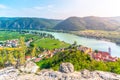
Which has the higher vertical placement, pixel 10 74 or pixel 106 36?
pixel 10 74

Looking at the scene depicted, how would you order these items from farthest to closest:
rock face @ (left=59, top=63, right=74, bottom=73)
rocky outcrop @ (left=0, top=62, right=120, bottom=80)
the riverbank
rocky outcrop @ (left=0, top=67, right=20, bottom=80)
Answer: the riverbank → rock face @ (left=59, top=63, right=74, bottom=73) → rocky outcrop @ (left=0, top=67, right=20, bottom=80) → rocky outcrop @ (left=0, top=62, right=120, bottom=80)

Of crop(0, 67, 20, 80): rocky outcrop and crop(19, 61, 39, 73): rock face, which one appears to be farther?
Answer: crop(19, 61, 39, 73): rock face

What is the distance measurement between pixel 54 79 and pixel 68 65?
1.29 metres

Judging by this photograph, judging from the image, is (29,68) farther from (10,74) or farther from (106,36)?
(106,36)

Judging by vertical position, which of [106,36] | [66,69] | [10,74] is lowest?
[106,36]

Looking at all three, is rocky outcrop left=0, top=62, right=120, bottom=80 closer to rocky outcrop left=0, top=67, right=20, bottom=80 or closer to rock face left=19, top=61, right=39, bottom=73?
rocky outcrop left=0, top=67, right=20, bottom=80

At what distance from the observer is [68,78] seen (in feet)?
30.7

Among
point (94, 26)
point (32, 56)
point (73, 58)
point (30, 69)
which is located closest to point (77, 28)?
point (94, 26)

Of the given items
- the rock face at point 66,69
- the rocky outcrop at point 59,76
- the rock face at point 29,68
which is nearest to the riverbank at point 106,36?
the rock face at point 29,68

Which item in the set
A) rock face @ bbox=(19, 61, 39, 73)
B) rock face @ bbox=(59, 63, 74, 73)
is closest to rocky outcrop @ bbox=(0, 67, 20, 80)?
rock face @ bbox=(19, 61, 39, 73)

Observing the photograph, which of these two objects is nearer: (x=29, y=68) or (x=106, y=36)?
(x=29, y=68)

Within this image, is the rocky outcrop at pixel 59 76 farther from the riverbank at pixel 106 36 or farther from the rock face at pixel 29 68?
the riverbank at pixel 106 36

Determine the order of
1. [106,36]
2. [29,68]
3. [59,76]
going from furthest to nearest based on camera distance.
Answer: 1. [106,36]
2. [29,68]
3. [59,76]

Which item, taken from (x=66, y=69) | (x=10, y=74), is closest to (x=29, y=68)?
(x=10, y=74)
